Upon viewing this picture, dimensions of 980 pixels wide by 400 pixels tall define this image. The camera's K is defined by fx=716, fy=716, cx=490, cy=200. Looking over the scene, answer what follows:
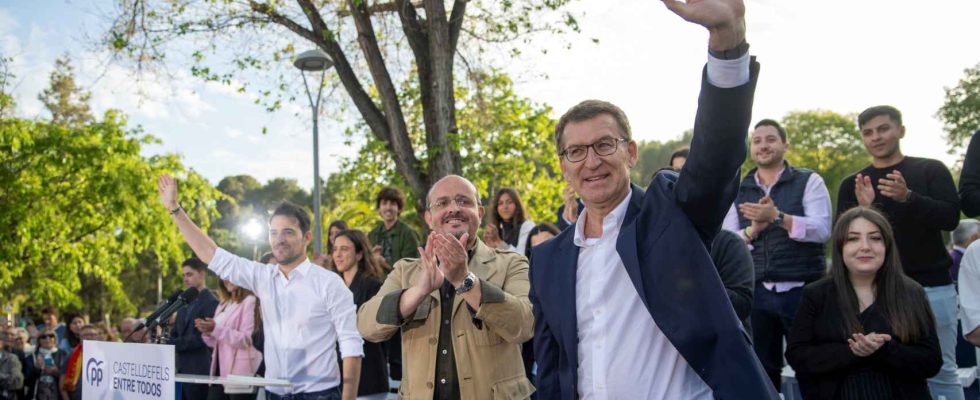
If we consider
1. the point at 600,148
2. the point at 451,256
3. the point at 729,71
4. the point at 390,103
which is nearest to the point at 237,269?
the point at 451,256

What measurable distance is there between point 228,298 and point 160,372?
3.22m

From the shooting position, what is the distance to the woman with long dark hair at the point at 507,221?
8141 millimetres

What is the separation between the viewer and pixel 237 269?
507cm

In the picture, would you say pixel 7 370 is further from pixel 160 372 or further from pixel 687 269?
pixel 687 269

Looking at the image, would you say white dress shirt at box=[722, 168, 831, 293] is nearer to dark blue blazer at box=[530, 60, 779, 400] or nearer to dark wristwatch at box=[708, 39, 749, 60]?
dark blue blazer at box=[530, 60, 779, 400]

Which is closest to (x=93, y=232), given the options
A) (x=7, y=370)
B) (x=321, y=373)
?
(x=7, y=370)

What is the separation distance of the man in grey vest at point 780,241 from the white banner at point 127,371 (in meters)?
3.70

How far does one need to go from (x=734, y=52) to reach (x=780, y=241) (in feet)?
11.5

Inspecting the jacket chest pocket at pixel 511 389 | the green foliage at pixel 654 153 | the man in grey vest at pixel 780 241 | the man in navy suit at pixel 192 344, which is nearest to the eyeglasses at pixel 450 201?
the jacket chest pocket at pixel 511 389

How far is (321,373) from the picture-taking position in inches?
185

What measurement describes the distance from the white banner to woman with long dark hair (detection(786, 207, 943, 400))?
12.0 feet

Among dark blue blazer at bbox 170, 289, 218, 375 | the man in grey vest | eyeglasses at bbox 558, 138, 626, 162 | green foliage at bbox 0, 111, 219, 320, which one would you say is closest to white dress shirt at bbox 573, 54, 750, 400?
eyeglasses at bbox 558, 138, 626, 162

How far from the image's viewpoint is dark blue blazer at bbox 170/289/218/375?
7129 millimetres

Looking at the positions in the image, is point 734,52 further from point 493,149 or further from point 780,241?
point 493,149
